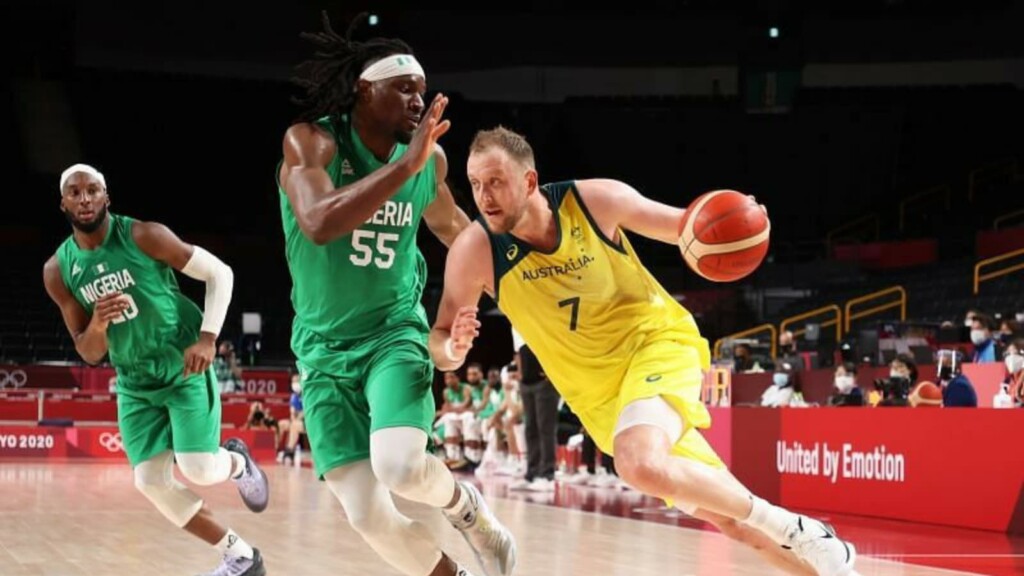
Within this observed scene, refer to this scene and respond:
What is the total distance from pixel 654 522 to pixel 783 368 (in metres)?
5.42

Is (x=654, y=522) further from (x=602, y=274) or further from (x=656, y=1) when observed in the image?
(x=656, y=1)

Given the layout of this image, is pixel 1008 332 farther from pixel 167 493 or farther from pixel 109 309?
pixel 109 309

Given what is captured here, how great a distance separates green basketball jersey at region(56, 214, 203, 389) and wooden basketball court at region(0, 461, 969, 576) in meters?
1.11

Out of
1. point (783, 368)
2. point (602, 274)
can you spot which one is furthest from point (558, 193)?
point (783, 368)

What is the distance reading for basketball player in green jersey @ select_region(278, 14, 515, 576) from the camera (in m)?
4.80

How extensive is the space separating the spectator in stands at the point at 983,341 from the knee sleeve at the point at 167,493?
371 inches

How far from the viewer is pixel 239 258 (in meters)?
32.6

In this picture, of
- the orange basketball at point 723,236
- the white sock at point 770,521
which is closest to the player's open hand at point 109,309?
the orange basketball at point 723,236

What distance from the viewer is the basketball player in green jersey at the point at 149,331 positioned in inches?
251

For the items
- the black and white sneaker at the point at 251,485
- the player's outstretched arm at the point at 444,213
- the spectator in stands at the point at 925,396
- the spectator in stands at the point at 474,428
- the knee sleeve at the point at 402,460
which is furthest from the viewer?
the spectator in stands at the point at 474,428

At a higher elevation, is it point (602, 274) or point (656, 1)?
point (656, 1)

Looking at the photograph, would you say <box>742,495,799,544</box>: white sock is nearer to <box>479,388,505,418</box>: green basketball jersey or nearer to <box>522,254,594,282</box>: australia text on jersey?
<box>522,254,594,282</box>: australia text on jersey

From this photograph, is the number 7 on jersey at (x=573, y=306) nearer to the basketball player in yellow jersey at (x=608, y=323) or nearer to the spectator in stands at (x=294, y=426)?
the basketball player in yellow jersey at (x=608, y=323)

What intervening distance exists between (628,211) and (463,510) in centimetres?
134
